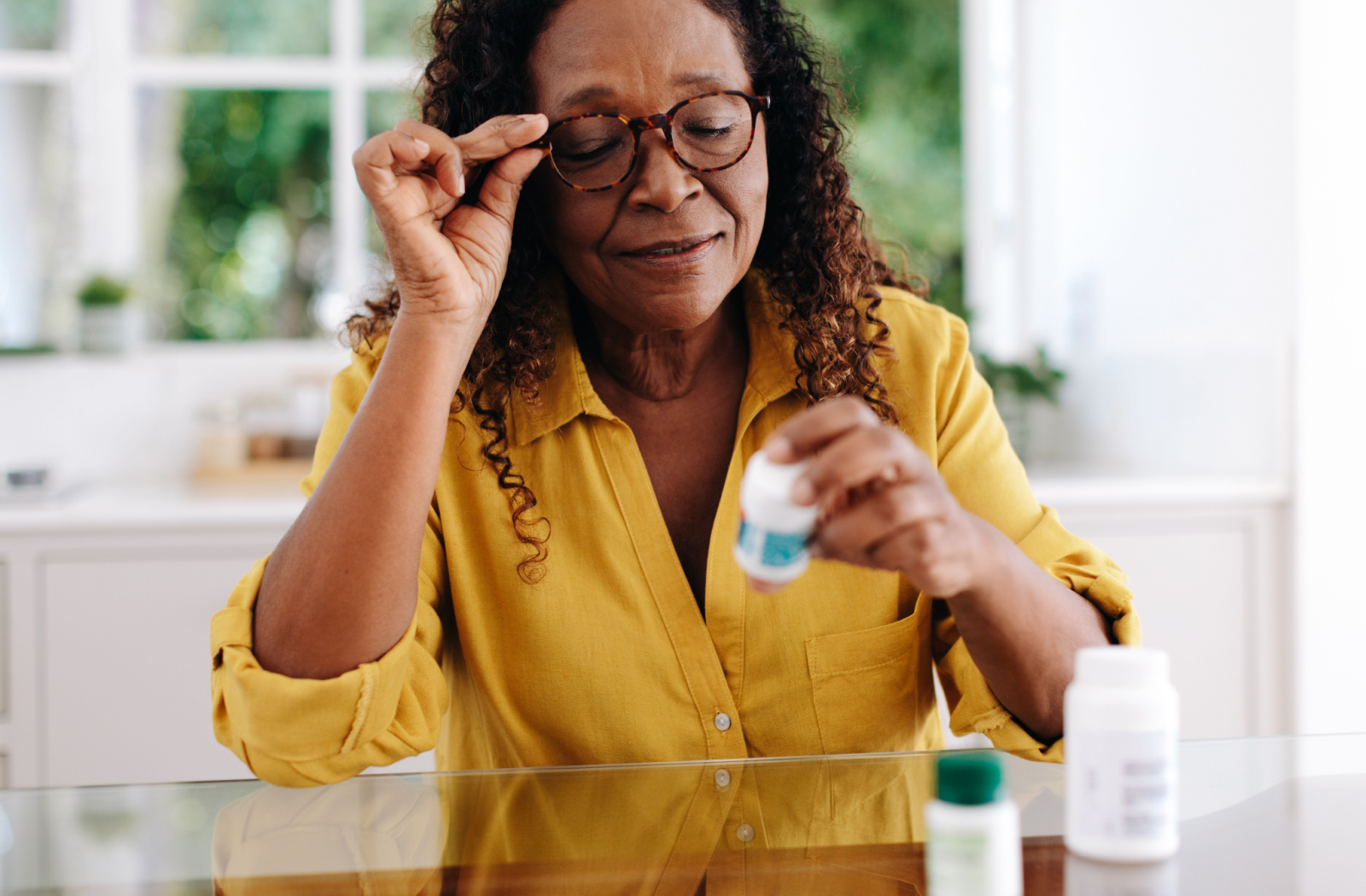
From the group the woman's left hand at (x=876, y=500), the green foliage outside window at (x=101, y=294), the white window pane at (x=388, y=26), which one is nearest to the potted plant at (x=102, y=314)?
the green foliage outside window at (x=101, y=294)

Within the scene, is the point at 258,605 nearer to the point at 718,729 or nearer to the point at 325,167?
the point at 718,729

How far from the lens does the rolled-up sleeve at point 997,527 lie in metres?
1.07

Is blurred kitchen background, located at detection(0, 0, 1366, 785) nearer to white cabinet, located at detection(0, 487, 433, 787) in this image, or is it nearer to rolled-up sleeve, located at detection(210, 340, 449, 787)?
white cabinet, located at detection(0, 487, 433, 787)

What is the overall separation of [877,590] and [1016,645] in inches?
9.9

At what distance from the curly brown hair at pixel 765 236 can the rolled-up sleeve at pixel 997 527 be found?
83mm

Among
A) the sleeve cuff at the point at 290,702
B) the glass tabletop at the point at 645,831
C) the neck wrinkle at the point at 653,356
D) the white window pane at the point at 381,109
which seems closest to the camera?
the glass tabletop at the point at 645,831

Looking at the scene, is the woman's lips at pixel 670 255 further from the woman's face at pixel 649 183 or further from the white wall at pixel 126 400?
the white wall at pixel 126 400

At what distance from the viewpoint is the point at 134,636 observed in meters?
2.17

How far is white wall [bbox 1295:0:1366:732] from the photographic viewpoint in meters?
2.00

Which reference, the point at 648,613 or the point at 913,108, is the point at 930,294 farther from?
the point at 913,108

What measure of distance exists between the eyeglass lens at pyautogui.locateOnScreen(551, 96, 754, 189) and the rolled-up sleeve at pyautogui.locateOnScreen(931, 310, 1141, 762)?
358mm

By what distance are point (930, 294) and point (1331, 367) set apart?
27.9 inches

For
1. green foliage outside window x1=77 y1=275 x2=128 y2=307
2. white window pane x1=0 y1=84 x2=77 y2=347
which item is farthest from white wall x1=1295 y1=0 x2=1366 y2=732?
white window pane x1=0 y1=84 x2=77 y2=347

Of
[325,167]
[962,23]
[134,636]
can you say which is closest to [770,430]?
[134,636]
